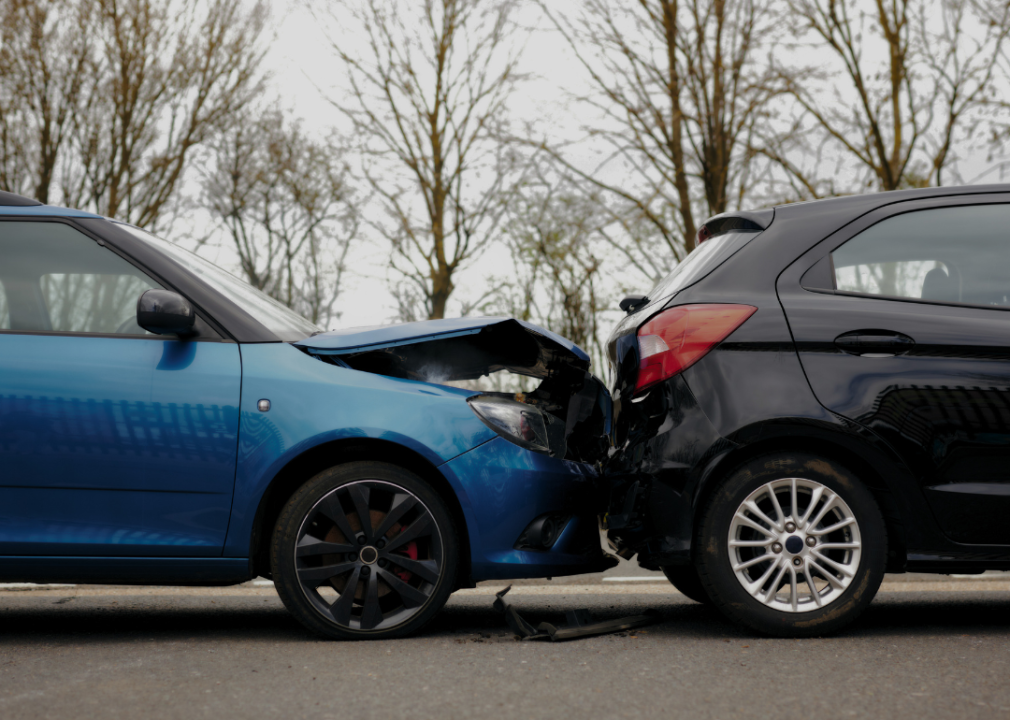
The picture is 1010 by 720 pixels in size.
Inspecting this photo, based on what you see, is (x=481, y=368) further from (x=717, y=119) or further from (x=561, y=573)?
(x=717, y=119)

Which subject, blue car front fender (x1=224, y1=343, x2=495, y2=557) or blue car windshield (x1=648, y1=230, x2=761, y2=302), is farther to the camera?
blue car windshield (x1=648, y1=230, x2=761, y2=302)

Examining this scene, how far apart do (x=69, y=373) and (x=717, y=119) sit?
38.4 feet

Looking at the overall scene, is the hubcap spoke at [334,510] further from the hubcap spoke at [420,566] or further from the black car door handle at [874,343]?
the black car door handle at [874,343]

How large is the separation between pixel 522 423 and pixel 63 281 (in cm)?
203

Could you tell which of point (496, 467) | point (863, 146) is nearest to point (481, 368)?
point (496, 467)

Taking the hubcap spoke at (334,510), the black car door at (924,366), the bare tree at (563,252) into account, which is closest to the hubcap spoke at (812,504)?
the black car door at (924,366)

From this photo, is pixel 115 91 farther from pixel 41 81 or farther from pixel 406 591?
pixel 406 591

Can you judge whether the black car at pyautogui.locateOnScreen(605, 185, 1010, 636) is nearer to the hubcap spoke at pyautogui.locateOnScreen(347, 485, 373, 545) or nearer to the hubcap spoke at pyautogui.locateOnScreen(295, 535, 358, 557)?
the hubcap spoke at pyautogui.locateOnScreen(347, 485, 373, 545)

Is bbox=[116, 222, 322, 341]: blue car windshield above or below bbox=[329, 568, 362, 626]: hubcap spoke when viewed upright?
above

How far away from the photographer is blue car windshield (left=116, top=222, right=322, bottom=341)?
3.91 m

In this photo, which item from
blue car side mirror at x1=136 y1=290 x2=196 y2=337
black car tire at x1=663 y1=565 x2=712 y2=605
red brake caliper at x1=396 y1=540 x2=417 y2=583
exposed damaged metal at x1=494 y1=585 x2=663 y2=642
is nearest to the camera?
blue car side mirror at x1=136 y1=290 x2=196 y2=337

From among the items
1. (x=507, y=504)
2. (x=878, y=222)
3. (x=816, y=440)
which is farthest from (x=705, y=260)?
(x=507, y=504)

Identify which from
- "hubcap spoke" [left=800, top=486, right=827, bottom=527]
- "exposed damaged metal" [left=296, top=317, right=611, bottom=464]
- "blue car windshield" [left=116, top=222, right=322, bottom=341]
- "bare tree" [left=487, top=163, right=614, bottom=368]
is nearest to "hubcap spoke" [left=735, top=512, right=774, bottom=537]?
"hubcap spoke" [left=800, top=486, right=827, bottom=527]

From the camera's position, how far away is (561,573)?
378 cm
